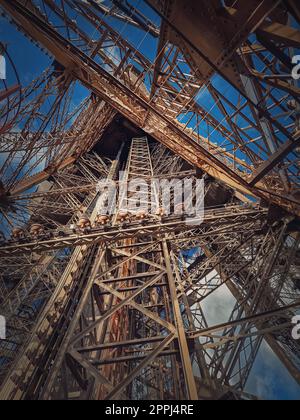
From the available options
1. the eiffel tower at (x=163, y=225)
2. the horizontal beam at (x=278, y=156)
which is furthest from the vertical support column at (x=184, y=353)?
the horizontal beam at (x=278, y=156)

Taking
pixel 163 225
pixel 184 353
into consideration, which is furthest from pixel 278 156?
pixel 184 353

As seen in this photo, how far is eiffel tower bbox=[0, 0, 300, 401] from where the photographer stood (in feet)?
15.6

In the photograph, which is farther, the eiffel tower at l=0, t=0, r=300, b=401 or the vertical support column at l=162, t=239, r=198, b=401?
the eiffel tower at l=0, t=0, r=300, b=401

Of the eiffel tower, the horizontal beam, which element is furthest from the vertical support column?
the horizontal beam

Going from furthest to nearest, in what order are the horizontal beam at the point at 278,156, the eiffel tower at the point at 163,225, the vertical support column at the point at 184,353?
the horizontal beam at the point at 278,156, the eiffel tower at the point at 163,225, the vertical support column at the point at 184,353

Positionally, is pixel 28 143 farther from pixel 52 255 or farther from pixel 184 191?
pixel 184 191

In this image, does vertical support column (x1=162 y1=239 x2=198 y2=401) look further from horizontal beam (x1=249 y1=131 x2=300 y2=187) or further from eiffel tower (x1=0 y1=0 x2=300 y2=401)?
horizontal beam (x1=249 y1=131 x2=300 y2=187)

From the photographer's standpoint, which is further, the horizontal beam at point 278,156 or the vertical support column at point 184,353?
the horizontal beam at point 278,156

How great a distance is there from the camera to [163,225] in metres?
7.51

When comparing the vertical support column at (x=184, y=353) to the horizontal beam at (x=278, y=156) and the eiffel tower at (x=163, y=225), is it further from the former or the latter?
the horizontal beam at (x=278, y=156)

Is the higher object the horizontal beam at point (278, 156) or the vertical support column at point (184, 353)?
the horizontal beam at point (278, 156)

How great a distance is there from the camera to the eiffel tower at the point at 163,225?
475 cm

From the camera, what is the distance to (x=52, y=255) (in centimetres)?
1112

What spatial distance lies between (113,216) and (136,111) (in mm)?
3745
